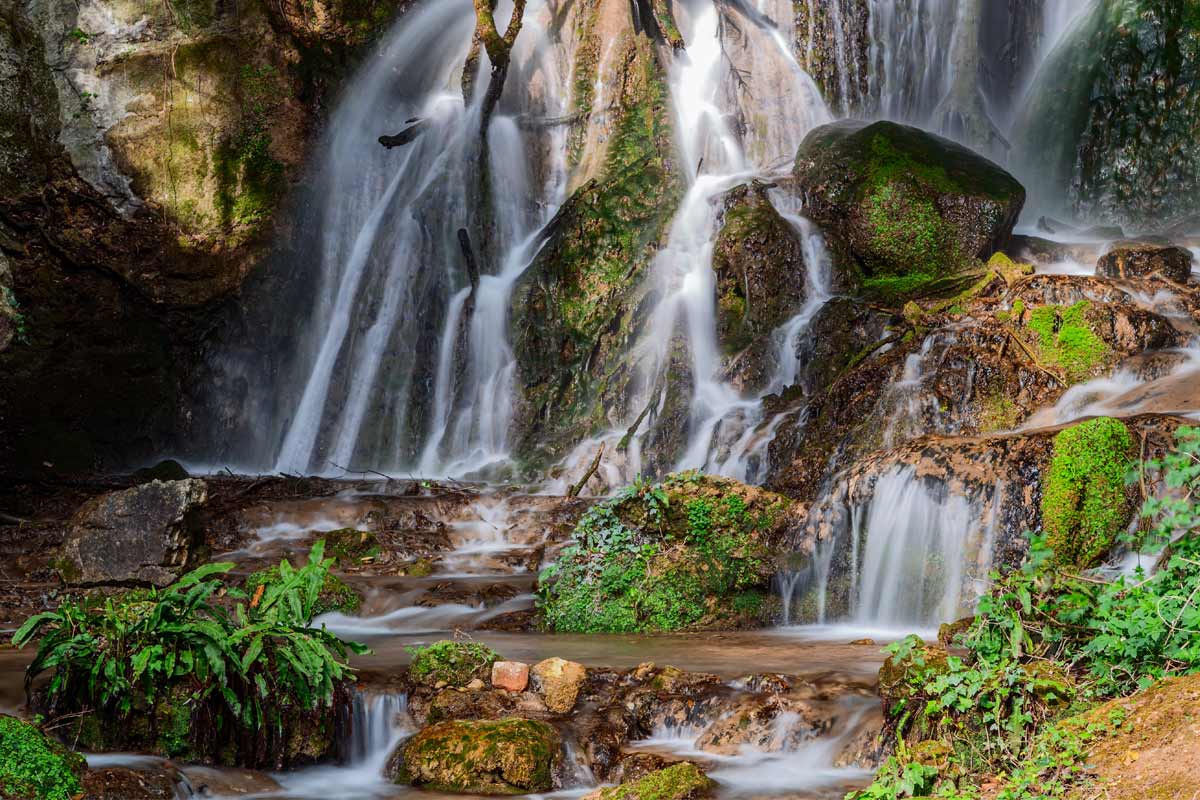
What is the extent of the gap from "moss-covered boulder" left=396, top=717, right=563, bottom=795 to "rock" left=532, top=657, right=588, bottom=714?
0.45 m

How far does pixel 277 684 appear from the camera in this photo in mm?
5672

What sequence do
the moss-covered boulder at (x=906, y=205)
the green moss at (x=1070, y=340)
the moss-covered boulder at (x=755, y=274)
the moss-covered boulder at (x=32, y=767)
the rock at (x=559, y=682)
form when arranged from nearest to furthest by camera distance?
the moss-covered boulder at (x=32, y=767) < the rock at (x=559, y=682) < the green moss at (x=1070, y=340) < the moss-covered boulder at (x=906, y=205) < the moss-covered boulder at (x=755, y=274)

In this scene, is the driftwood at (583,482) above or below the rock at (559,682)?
above

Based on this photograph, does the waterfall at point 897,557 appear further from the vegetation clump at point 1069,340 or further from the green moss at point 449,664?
the green moss at point 449,664

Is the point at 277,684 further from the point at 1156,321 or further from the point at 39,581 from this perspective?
the point at 1156,321

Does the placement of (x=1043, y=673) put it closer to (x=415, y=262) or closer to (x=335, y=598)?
(x=335, y=598)

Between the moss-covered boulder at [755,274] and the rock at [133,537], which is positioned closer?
the rock at [133,537]

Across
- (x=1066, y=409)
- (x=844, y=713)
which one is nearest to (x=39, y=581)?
(x=844, y=713)

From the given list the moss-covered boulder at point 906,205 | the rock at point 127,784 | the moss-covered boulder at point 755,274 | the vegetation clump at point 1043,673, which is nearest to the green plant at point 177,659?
the rock at point 127,784

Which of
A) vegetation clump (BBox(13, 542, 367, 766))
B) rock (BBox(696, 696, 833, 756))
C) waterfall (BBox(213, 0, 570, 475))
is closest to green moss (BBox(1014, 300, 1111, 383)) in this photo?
rock (BBox(696, 696, 833, 756))

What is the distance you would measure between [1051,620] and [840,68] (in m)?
17.7

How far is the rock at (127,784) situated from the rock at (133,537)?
17.2 ft

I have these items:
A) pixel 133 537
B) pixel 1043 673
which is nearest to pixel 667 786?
pixel 1043 673

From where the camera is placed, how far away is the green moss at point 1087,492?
23.6 ft
